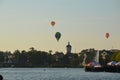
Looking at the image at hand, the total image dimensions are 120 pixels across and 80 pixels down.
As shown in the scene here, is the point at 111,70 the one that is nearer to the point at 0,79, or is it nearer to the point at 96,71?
the point at 96,71

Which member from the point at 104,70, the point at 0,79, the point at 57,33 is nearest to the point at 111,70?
the point at 104,70

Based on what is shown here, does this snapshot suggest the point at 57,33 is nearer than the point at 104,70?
Yes

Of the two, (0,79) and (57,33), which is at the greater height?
(57,33)

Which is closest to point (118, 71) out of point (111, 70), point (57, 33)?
point (111, 70)

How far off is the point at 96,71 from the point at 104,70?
8.85 ft

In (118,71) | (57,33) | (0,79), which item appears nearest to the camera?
(0,79)

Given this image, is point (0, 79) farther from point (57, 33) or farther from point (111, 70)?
point (111, 70)

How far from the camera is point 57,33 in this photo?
170 m

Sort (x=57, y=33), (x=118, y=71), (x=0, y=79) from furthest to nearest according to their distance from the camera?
(x=118, y=71) → (x=57, y=33) → (x=0, y=79)

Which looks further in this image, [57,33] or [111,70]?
[111,70]

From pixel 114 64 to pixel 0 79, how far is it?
393ft

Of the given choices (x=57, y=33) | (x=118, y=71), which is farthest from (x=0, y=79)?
(x=118, y=71)

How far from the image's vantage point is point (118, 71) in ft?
624

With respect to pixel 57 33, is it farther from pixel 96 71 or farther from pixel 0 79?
pixel 0 79
